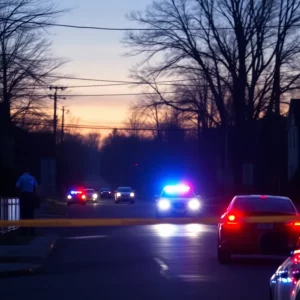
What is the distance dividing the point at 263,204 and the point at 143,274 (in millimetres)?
3398

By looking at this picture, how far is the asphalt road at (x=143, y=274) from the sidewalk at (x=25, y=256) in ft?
0.83

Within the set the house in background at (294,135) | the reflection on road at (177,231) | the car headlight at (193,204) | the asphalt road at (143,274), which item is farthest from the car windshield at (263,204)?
the house in background at (294,135)

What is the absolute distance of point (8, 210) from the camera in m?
25.9

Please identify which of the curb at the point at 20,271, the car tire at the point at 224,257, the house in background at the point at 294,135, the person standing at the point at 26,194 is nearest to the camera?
the curb at the point at 20,271

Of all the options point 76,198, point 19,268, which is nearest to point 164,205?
point 19,268

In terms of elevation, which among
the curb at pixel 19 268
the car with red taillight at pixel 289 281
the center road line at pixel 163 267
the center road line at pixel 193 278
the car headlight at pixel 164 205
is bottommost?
the center road line at pixel 193 278

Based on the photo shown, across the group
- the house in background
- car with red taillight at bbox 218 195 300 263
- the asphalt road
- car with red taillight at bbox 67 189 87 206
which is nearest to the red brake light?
car with red taillight at bbox 218 195 300 263

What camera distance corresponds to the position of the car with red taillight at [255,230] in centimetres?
1812

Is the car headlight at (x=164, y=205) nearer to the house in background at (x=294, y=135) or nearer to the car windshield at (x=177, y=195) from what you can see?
the car windshield at (x=177, y=195)

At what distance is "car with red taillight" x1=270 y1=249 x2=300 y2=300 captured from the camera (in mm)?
8515

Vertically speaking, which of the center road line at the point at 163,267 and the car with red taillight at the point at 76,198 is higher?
the car with red taillight at the point at 76,198

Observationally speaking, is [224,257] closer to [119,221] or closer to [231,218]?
[231,218]

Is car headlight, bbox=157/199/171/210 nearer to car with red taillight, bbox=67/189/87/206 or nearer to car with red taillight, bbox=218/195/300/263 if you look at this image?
car with red taillight, bbox=218/195/300/263

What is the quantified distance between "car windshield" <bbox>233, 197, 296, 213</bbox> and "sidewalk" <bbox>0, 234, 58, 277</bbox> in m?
4.49
